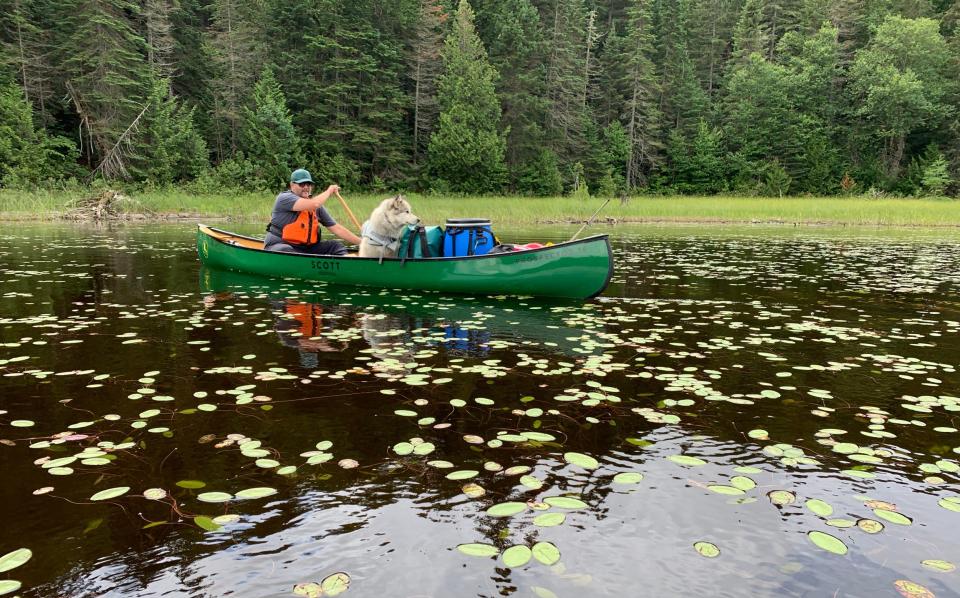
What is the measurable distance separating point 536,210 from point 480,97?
522 inches

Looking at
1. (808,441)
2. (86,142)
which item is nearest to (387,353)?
(808,441)

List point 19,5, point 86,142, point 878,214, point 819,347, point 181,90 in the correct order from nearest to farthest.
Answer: point 819,347, point 878,214, point 19,5, point 86,142, point 181,90

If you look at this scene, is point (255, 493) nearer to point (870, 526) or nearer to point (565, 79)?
point (870, 526)

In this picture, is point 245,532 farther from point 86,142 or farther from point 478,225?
point 86,142

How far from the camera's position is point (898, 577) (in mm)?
2285

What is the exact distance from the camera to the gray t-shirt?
9773 mm

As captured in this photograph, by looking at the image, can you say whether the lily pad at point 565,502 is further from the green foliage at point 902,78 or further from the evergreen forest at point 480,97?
the green foliage at point 902,78

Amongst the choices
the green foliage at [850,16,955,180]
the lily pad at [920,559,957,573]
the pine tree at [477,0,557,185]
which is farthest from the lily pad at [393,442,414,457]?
the green foliage at [850,16,955,180]

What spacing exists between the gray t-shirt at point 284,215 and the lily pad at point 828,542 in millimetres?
8650

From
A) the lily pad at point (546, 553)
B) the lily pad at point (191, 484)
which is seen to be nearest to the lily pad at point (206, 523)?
the lily pad at point (191, 484)

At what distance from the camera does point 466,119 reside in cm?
3500

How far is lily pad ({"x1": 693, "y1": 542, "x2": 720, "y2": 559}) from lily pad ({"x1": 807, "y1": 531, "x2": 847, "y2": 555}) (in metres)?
0.41

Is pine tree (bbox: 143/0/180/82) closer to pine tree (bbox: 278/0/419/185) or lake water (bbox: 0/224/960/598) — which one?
pine tree (bbox: 278/0/419/185)

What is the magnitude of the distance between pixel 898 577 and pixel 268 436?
2.99 metres
